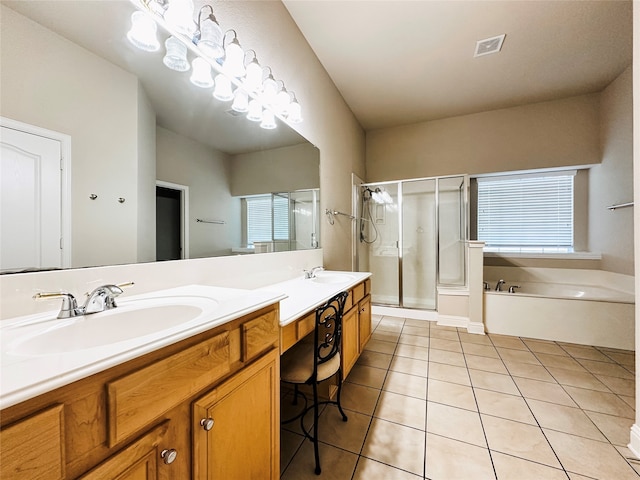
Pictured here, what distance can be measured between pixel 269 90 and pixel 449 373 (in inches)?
99.6

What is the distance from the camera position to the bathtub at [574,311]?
2.53m

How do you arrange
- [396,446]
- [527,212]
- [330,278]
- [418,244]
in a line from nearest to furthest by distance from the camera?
1. [396,446]
2. [330,278]
3. [527,212]
4. [418,244]

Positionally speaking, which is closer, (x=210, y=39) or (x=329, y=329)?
(x=210, y=39)

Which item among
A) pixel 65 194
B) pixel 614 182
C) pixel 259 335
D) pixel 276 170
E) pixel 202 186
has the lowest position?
pixel 259 335

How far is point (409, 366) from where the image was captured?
2.21 m

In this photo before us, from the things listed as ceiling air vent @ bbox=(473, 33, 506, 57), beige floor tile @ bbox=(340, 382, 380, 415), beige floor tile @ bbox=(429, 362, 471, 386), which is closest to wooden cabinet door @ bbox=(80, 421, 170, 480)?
beige floor tile @ bbox=(340, 382, 380, 415)

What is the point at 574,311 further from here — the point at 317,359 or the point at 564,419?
the point at 317,359

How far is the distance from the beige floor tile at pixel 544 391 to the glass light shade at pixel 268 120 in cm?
258

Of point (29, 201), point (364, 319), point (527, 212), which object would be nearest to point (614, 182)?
point (527, 212)

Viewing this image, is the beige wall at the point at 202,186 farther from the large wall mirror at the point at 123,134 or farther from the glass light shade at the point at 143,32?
the glass light shade at the point at 143,32

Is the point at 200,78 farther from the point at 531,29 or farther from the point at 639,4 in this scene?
the point at 531,29

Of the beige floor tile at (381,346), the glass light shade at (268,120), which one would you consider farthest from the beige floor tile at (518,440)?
the glass light shade at (268,120)

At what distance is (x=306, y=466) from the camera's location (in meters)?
1.26

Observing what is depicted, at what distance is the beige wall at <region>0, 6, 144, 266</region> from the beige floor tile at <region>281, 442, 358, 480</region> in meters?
1.21
